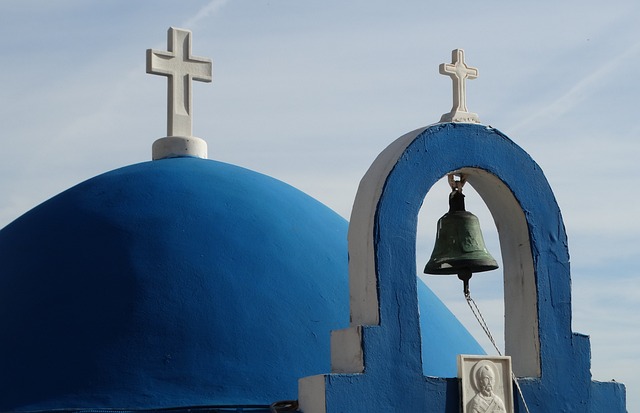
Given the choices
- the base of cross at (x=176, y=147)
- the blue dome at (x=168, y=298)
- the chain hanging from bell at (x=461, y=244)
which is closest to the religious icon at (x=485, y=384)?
the chain hanging from bell at (x=461, y=244)

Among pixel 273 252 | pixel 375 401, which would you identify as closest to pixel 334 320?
pixel 273 252

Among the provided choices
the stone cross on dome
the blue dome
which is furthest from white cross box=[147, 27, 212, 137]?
the blue dome

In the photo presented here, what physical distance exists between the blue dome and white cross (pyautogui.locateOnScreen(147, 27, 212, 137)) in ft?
2.71

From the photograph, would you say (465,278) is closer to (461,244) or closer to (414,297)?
(461,244)

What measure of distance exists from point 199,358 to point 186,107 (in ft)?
9.06

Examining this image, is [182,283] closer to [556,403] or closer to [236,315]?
[236,315]

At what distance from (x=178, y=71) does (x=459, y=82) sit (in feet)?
9.71

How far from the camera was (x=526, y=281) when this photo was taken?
663 centimetres

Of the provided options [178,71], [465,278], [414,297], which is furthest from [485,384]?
[178,71]

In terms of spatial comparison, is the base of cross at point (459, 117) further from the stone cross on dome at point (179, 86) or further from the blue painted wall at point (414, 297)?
the stone cross on dome at point (179, 86)

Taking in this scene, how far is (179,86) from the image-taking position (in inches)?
369

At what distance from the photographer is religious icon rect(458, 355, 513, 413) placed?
623 cm

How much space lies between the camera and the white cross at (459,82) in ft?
22.3

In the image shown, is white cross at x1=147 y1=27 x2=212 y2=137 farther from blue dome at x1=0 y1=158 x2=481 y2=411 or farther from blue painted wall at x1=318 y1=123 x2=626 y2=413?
blue painted wall at x1=318 y1=123 x2=626 y2=413
